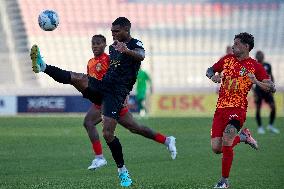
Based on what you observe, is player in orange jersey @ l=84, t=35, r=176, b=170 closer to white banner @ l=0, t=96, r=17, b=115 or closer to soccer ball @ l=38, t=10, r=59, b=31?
soccer ball @ l=38, t=10, r=59, b=31

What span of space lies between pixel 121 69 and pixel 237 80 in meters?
1.57

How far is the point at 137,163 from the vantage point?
45.1 ft

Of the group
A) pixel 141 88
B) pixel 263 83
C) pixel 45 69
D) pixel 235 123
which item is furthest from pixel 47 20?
pixel 141 88

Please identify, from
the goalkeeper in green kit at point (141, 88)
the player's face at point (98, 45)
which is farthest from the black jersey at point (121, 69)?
the goalkeeper in green kit at point (141, 88)

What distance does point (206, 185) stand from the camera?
1036 centimetres

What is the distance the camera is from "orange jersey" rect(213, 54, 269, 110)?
1023 centimetres

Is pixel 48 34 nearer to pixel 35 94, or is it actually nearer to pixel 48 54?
pixel 48 54

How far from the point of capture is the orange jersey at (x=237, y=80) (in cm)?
1023

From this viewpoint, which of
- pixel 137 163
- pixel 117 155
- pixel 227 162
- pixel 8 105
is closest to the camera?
pixel 227 162

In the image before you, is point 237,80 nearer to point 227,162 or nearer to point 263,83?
point 263,83

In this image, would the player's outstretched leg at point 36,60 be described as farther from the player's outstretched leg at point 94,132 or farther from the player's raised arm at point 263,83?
the player's outstretched leg at point 94,132

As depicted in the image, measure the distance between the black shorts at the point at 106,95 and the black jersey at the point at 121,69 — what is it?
68 mm

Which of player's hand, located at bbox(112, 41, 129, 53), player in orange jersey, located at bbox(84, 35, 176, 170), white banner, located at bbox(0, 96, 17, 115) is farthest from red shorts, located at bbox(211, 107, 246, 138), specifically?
white banner, located at bbox(0, 96, 17, 115)

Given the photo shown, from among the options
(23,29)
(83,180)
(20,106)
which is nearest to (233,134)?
(83,180)
